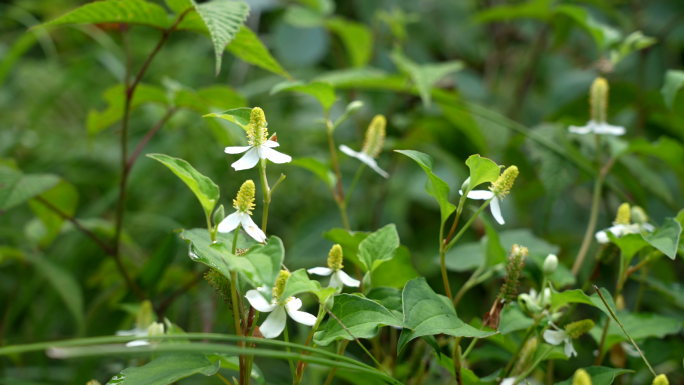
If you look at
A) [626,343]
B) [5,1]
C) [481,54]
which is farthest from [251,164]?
[5,1]

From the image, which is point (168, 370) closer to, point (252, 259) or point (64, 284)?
point (252, 259)

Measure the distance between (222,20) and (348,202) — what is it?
62 cm

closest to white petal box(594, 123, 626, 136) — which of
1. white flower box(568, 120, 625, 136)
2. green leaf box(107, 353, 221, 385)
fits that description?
white flower box(568, 120, 625, 136)

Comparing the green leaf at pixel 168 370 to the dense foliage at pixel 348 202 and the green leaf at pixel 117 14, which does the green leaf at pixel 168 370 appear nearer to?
the dense foliage at pixel 348 202

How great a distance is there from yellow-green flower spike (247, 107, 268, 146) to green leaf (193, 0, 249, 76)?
3.7 inches

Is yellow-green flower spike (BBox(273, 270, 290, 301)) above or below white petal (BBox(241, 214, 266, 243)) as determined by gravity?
below

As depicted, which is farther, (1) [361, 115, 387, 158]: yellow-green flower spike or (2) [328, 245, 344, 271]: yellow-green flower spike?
(1) [361, 115, 387, 158]: yellow-green flower spike

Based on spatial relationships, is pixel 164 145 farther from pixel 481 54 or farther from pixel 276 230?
pixel 481 54

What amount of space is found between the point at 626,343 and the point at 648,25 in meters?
0.92

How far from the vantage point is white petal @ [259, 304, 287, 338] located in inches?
12.5

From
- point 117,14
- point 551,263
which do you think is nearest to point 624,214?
point 551,263

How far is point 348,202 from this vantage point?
1020mm

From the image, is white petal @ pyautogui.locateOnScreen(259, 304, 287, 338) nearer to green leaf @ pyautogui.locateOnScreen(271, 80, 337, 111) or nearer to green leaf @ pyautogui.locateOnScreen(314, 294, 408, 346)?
green leaf @ pyautogui.locateOnScreen(314, 294, 408, 346)

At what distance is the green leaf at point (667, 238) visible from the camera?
1.18 ft
